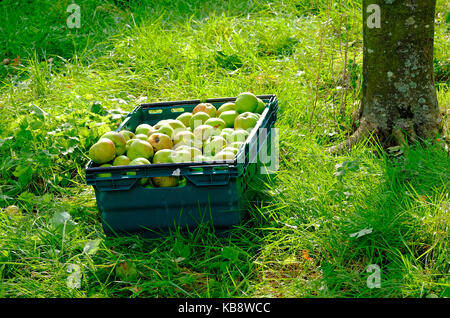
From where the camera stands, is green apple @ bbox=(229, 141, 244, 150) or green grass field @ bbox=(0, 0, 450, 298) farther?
green apple @ bbox=(229, 141, 244, 150)

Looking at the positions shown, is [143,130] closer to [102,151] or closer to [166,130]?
[166,130]

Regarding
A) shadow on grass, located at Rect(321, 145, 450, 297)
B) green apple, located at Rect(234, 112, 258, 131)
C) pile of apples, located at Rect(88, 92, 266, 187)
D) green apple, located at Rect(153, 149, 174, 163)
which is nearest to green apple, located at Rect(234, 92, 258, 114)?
pile of apples, located at Rect(88, 92, 266, 187)

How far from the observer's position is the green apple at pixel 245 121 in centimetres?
298

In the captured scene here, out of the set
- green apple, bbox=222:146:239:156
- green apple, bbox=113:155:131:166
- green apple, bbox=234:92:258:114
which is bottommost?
green apple, bbox=113:155:131:166

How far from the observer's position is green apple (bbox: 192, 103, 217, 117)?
3.23 m

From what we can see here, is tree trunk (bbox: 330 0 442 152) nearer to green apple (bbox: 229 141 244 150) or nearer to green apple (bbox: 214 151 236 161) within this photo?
green apple (bbox: 229 141 244 150)

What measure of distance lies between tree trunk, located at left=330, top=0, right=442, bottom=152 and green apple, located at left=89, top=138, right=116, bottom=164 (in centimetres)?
146

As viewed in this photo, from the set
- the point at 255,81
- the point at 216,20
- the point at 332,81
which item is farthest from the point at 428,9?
the point at 216,20

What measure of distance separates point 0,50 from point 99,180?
3695mm

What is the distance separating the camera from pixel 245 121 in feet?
9.78
